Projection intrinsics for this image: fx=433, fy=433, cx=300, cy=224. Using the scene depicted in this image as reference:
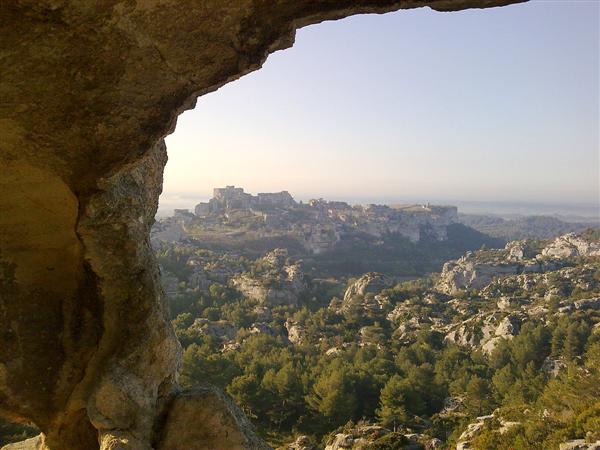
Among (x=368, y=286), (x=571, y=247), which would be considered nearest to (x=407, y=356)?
(x=368, y=286)

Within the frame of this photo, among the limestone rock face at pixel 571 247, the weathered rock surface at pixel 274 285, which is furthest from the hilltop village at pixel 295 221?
the limestone rock face at pixel 571 247

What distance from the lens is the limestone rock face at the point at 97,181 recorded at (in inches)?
138

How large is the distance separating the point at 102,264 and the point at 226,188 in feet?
546

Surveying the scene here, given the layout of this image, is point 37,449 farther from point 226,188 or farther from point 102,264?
point 226,188

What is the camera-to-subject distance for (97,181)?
4.55m

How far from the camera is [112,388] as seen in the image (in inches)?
192

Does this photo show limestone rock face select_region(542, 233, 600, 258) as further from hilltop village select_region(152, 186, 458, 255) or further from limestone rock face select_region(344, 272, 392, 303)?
hilltop village select_region(152, 186, 458, 255)

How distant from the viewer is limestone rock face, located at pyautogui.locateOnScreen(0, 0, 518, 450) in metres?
3.51

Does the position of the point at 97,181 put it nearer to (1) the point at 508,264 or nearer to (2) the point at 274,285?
(2) the point at 274,285

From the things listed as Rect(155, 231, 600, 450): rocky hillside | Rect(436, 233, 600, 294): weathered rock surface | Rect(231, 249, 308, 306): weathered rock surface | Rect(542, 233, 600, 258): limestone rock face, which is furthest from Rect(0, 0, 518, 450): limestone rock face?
Rect(542, 233, 600, 258): limestone rock face

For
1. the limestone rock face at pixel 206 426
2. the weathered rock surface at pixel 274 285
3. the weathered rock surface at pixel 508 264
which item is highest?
the limestone rock face at pixel 206 426

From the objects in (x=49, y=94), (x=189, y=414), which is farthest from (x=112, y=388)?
(x=49, y=94)

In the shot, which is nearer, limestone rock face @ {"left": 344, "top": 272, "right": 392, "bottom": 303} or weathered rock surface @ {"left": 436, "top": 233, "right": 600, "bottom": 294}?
limestone rock face @ {"left": 344, "top": 272, "right": 392, "bottom": 303}

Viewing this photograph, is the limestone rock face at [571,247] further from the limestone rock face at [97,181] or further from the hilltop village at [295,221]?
the limestone rock face at [97,181]
